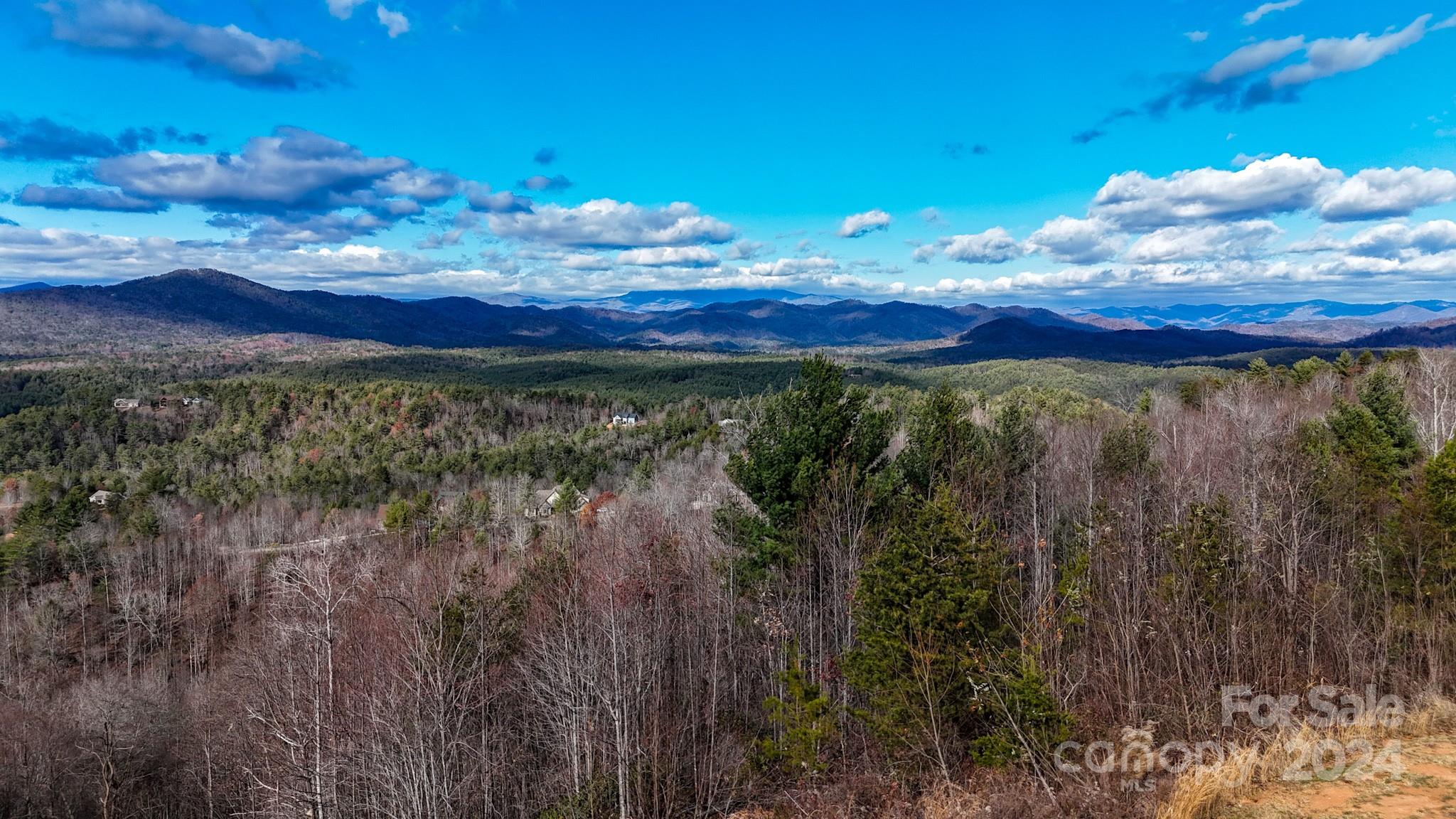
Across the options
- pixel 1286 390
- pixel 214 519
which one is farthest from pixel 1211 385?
pixel 214 519

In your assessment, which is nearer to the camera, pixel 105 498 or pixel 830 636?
pixel 830 636

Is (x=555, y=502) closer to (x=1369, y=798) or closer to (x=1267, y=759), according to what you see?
(x=1267, y=759)

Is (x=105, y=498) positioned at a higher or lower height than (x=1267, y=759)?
lower

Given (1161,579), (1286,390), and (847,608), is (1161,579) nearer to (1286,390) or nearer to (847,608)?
(847,608)

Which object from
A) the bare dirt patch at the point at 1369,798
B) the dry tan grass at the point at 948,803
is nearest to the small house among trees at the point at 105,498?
the dry tan grass at the point at 948,803

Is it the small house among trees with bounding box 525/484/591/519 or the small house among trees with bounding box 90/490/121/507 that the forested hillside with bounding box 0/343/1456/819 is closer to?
the small house among trees with bounding box 525/484/591/519

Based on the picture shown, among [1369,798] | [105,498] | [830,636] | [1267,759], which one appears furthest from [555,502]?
[105,498]

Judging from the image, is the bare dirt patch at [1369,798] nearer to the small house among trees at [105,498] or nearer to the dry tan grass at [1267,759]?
the dry tan grass at [1267,759]

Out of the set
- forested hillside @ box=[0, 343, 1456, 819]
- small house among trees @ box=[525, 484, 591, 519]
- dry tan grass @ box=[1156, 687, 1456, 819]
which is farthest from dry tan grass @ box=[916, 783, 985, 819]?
small house among trees @ box=[525, 484, 591, 519]
